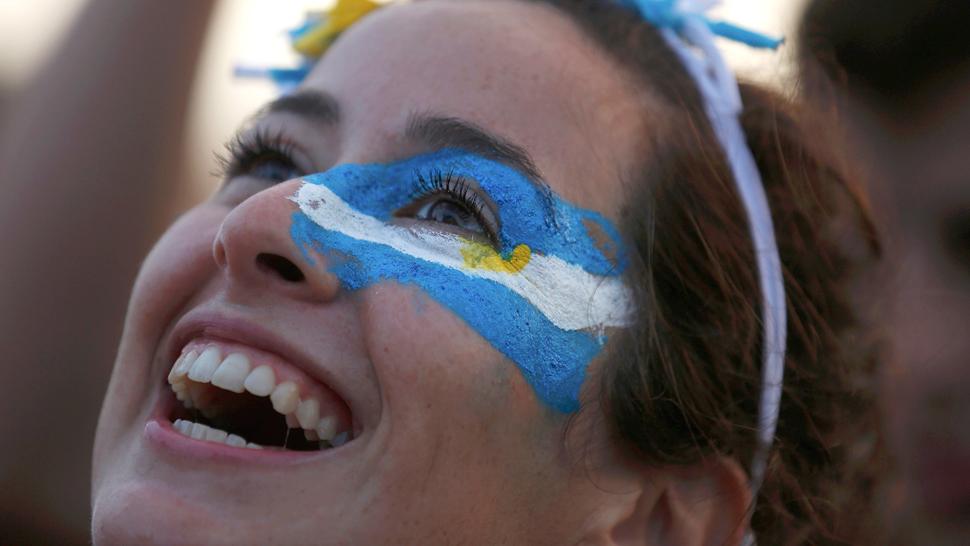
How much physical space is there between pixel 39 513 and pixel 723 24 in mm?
2279

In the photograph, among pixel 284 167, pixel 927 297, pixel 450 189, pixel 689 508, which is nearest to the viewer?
pixel 450 189

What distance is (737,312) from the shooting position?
1826 mm

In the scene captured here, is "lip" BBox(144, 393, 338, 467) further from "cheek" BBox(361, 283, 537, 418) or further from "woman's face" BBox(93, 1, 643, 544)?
"cheek" BBox(361, 283, 537, 418)

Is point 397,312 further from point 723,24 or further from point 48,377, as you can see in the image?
point 48,377

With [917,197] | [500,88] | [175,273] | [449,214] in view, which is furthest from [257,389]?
[917,197]

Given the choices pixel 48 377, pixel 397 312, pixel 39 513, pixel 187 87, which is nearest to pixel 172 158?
pixel 187 87

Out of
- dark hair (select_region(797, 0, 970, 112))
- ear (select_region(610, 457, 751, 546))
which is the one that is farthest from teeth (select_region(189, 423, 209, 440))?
dark hair (select_region(797, 0, 970, 112))

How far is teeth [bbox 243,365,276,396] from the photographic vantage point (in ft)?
4.87

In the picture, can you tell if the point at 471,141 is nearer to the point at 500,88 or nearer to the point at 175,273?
the point at 500,88

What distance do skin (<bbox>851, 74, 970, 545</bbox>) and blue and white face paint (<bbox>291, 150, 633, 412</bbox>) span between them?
941mm

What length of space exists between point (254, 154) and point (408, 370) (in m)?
0.75

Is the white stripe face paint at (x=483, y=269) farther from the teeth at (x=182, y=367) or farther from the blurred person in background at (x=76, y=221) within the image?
the blurred person in background at (x=76, y=221)

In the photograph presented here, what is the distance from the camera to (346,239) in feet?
5.13

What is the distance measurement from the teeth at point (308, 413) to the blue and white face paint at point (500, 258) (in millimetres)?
204
